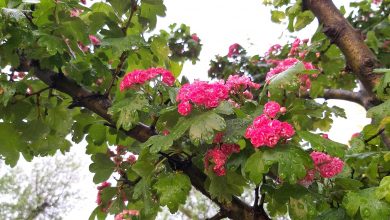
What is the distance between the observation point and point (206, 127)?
3.91 feet

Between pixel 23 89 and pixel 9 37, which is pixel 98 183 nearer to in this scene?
pixel 23 89

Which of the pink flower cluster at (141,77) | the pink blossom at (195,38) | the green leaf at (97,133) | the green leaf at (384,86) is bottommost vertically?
the green leaf at (384,86)

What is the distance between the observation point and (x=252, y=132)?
1.16 metres

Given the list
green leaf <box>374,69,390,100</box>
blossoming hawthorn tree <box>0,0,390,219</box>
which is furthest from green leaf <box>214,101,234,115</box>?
green leaf <box>374,69,390,100</box>

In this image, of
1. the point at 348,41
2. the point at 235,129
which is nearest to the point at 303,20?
the point at 348,41

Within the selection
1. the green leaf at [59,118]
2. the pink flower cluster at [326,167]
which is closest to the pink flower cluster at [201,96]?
the pink flower cluster at [326,167]

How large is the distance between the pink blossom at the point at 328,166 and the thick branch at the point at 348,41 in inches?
30.1

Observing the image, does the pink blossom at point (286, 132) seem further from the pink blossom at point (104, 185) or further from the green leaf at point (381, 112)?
the pink blossom at point (104, 185)

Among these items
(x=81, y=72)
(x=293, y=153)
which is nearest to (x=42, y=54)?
(x=81, y=72)

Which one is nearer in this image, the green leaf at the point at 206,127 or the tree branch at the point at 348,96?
the green leaf at the point at 206,127

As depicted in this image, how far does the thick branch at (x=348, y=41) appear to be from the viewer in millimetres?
1995

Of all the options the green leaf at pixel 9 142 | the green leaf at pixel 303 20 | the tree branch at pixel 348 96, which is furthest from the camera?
Answer: the tree branch at pixel 348 96

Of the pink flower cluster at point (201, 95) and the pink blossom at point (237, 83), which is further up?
the pink blossom at point (237, 83)

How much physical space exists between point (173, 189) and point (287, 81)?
19.0 inches
